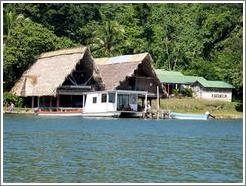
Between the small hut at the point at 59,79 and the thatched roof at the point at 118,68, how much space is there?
2.35 feet

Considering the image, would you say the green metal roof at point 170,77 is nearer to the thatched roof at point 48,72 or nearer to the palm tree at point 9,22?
the thatched roof at point 48,72

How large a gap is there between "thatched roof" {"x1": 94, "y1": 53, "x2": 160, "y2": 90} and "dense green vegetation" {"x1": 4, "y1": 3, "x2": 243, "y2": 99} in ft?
11.9

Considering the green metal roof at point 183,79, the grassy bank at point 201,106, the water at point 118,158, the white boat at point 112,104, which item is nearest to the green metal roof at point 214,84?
the green metal roof at point 183,79

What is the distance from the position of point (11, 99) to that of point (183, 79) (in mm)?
11074

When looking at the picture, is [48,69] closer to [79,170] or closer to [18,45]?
[18,45]

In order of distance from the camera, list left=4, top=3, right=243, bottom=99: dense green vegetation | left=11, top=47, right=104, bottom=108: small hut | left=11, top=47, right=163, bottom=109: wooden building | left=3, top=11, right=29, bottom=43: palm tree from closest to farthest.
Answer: left=11, top=47, right=104, bottom=108: small hut
left=11, top=47, right=163, bottom=109: wooden building
left=3, top=11, right=29, bottom=43: palm tree
left=4, top=3, right=243, bottom=99: dense green vegetation

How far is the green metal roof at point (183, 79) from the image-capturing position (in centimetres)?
3606

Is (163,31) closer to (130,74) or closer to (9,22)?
(130,74)

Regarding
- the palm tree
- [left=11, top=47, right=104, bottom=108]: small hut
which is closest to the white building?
[left=11, top=47, right=104, bottom=108]: small hut

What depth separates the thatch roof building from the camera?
31.2 m

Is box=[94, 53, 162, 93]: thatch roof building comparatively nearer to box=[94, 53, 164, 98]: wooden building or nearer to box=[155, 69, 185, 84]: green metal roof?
box=[94, 53, 164, 98]: wooden building

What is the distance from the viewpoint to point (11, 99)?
30.4 meters

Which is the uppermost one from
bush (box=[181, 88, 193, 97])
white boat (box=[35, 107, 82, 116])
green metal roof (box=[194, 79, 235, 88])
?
green metal roof (box=[194, 79, 235, 88])

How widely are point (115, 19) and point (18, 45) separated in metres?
12.5
